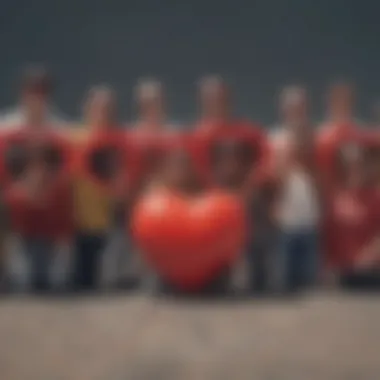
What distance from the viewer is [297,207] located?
850cm

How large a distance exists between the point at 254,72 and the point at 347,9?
107cm

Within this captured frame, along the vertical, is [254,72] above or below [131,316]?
above

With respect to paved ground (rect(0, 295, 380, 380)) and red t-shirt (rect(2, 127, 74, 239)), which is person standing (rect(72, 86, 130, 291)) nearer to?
red t-shirt (rect(2, 127, 74, 239))

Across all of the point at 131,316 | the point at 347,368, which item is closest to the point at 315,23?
the point at 131,316

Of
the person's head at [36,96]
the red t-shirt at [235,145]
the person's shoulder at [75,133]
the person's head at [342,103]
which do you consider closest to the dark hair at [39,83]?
the person's head at [36,96]

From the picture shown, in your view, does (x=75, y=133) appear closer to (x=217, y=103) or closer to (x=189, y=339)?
(x=217, y=103)

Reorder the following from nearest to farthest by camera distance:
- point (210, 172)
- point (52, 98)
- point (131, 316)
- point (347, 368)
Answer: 1. point (347, 368)
2. point (131, 316)
3. point (210, 172)
4. point (52, 98)

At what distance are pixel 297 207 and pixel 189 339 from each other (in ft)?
5.57

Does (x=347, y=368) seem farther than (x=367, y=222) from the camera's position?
No

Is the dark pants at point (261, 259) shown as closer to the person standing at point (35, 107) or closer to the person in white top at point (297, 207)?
the person in white top at point (297, 207)

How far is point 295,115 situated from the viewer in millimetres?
8672

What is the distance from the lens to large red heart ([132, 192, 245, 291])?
8.18 meters

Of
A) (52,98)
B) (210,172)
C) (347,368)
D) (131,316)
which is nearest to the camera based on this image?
(347,368)

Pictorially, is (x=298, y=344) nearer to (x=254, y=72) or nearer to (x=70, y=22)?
(x=254, y=72)
